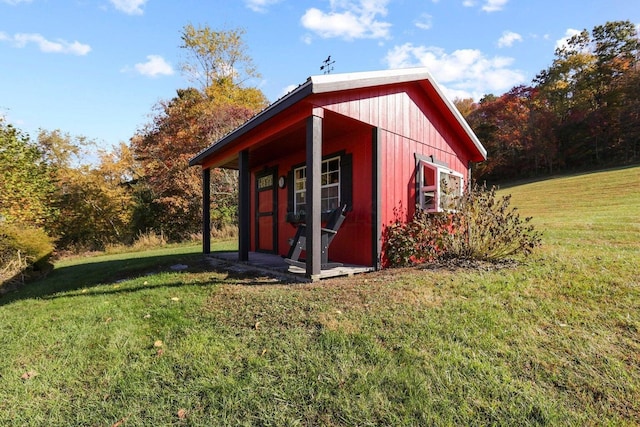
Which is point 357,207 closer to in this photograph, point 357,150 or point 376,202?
point 376,202

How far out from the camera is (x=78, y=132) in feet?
64.0

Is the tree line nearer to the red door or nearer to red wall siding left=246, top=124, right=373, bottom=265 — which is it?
the red door

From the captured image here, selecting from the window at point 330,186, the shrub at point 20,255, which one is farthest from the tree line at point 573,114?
the shrub at point 20,255

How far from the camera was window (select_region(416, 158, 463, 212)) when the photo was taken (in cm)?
581

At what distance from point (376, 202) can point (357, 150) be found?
1.13 meters

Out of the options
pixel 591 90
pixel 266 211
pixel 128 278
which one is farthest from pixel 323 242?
pixel 591 90

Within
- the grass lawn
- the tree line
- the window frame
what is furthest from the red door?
the tree line

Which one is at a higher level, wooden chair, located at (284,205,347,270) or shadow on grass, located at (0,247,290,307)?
wooden chair, located at (284,205,347,270)

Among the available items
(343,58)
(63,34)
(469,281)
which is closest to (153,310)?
(469,281)

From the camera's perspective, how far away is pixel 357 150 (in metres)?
5.66

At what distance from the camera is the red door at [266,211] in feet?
26.8

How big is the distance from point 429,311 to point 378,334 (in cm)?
69

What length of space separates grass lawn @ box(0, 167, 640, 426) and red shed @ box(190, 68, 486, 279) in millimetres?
1485

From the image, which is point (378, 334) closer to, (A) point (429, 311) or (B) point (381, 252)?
(A) point (429, 311)
